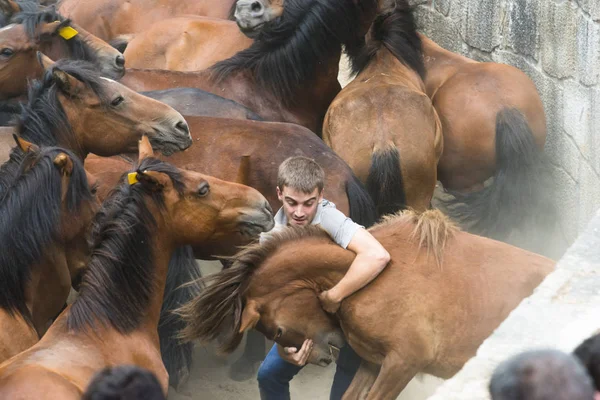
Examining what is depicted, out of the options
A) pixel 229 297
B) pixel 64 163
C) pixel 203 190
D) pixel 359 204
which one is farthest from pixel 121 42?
pixel 229 297

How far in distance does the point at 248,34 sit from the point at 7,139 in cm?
254

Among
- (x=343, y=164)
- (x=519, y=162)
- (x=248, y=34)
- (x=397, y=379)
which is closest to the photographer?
(x=397, y=379)

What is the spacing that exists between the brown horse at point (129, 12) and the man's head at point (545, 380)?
7630 millimetres

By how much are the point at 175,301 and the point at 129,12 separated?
15.9 ft

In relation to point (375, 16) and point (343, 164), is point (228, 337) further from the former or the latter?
point (375, 16)

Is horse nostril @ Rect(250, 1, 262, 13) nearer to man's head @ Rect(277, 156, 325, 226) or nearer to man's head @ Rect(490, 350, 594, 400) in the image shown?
man's head @ Rect(277, 156, 325, 226)

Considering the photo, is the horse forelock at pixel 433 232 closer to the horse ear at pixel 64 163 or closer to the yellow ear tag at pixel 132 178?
the yellow ear tag at pixel 132 178

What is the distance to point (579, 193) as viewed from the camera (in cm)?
618

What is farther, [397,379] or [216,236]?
[216,236]

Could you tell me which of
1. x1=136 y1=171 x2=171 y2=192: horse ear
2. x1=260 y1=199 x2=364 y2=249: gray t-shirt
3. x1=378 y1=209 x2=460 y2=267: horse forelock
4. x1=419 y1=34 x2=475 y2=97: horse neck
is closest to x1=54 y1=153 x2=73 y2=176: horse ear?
x1=136 y1=171 x2=171 y2=192: horse ear

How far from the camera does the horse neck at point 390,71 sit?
671 centimetres

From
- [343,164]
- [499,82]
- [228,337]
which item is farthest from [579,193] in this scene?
[228,337]

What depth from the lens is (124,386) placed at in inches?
84.0

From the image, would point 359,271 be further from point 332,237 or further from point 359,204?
point 359,204
